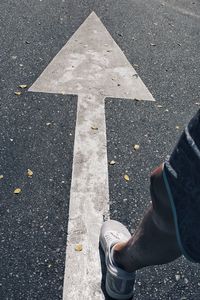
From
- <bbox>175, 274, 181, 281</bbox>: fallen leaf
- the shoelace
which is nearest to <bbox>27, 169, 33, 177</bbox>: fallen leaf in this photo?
the shoelace

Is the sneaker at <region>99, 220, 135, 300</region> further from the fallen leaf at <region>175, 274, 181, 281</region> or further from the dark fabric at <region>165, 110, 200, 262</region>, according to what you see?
the dark fabric at <region>165, 110, 200, 262</region>

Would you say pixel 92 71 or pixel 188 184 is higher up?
pixel 188 184

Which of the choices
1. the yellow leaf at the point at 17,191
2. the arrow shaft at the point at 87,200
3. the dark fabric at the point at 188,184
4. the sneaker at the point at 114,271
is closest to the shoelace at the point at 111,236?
the sneaker at the point at 114,271

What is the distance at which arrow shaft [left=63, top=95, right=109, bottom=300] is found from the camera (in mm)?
2551

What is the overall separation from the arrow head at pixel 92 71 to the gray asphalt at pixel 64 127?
3.8 inches

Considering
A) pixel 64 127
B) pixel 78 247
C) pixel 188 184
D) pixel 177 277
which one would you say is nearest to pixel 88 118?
pixel 64 127

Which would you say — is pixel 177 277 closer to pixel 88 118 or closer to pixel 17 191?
pixel 17 191

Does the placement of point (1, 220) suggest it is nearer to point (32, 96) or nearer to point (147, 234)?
point (147, 234)

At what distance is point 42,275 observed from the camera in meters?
2.55

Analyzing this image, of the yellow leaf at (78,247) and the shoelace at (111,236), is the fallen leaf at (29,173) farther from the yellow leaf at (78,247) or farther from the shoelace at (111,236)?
the shoelace at (111,236)

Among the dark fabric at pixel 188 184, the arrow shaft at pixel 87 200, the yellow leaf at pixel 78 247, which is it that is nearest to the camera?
the dark fabric at pixel 188 184

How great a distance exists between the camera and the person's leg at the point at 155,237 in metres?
1.77

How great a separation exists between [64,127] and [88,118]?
0.83 ft

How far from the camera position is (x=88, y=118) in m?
3.76
